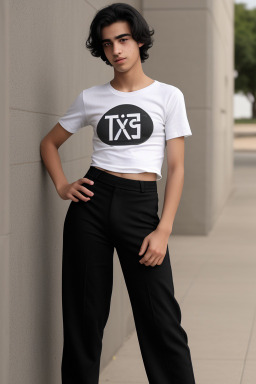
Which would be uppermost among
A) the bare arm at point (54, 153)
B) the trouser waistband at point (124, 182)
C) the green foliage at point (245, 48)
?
the green foliage at point (245, 48)

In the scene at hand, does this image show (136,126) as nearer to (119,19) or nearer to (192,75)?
(119,19)

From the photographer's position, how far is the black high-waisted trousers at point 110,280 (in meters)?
3.44

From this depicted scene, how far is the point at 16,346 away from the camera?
3416mm

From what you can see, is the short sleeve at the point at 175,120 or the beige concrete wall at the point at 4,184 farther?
the short sleeve at the point at 175,120

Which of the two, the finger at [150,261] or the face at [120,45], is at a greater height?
the face at [120,45]

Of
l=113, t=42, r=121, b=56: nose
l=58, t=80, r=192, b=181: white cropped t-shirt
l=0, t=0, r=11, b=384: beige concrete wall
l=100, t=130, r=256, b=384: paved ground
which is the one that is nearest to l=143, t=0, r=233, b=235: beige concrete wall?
l=100, t=130, r=256, b=384: paved ground

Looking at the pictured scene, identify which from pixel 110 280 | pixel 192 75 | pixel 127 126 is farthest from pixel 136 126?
pixel 192 75

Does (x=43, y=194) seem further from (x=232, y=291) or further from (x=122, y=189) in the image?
(x=232, y=291)

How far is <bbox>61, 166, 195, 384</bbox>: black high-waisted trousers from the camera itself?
3.44m

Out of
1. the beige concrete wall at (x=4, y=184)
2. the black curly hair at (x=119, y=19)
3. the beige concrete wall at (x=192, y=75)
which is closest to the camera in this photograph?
the beige concrete wall at (x=4, y=184)

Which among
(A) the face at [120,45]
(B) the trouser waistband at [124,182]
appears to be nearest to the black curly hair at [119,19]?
(A) the face at [120,45]

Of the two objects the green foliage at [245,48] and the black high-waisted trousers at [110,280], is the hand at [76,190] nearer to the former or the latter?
the black high-waisted trousers at [110,280]

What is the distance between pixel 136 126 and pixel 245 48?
68557 millimetres

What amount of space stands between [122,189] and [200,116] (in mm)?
7784
